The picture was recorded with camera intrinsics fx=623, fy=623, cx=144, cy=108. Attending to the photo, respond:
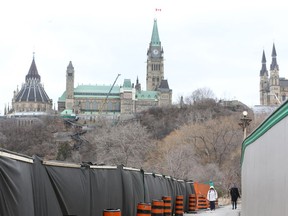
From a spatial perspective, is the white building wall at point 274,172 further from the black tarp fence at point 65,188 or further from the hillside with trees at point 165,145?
the hillside with trees at point 165,145

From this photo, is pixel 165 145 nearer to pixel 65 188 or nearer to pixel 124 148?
pixel 124 148

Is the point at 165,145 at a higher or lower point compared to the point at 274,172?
higher

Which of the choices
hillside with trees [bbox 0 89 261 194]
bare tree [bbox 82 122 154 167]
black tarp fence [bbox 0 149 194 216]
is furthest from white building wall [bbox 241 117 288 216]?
bare tree [bbox 82 122 154 167]

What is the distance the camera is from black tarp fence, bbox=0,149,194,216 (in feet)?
26.4

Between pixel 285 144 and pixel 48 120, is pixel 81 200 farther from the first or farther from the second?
pixel 48 120

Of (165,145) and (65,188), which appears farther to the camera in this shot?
(165,145)

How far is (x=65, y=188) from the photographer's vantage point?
11.2 m

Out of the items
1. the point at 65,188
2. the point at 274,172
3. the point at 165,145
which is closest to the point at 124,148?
the point at 165,145

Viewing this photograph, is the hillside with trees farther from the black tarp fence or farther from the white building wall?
the white building wall

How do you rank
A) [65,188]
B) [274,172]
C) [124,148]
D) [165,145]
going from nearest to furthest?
[274,172] → [65,188] → [124,148] → [165,145]

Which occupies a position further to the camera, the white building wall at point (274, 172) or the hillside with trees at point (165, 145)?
the hillside with trees at point (165, 145)

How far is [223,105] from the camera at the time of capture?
16662 centimetres

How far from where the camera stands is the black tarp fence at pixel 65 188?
8039mm

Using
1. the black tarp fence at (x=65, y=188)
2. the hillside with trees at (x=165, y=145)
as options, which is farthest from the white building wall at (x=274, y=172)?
the hillside with trees at (x=165, y=145)
